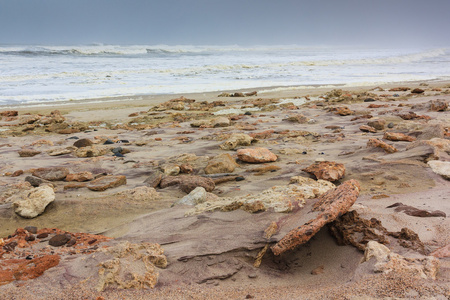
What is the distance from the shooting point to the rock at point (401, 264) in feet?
5.74

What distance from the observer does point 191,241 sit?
2.54 metres

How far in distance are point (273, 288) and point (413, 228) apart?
1.06 meters

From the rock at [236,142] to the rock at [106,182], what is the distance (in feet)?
5.66

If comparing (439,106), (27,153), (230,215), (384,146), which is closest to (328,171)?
(384,146)

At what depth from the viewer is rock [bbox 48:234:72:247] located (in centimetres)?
272

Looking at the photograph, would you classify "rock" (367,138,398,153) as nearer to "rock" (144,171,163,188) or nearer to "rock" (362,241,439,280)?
"rock" (144,171,163,188)

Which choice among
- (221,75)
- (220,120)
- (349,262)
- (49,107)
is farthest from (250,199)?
(221,75)

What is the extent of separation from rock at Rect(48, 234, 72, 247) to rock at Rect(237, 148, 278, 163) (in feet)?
8.02

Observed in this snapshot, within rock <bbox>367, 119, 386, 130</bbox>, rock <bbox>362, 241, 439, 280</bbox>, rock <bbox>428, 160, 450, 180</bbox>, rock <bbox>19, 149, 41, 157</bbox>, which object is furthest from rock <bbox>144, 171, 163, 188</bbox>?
rock <bbox>367, 119, 386, 130</bbox>

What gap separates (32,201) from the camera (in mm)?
3441

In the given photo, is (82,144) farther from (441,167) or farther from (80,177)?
(441,167)

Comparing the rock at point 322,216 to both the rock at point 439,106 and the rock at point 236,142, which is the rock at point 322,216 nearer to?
the rock at point 236,142

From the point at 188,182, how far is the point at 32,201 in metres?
1.46

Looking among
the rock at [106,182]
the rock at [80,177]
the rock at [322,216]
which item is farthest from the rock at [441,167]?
the rock at [80,177]
